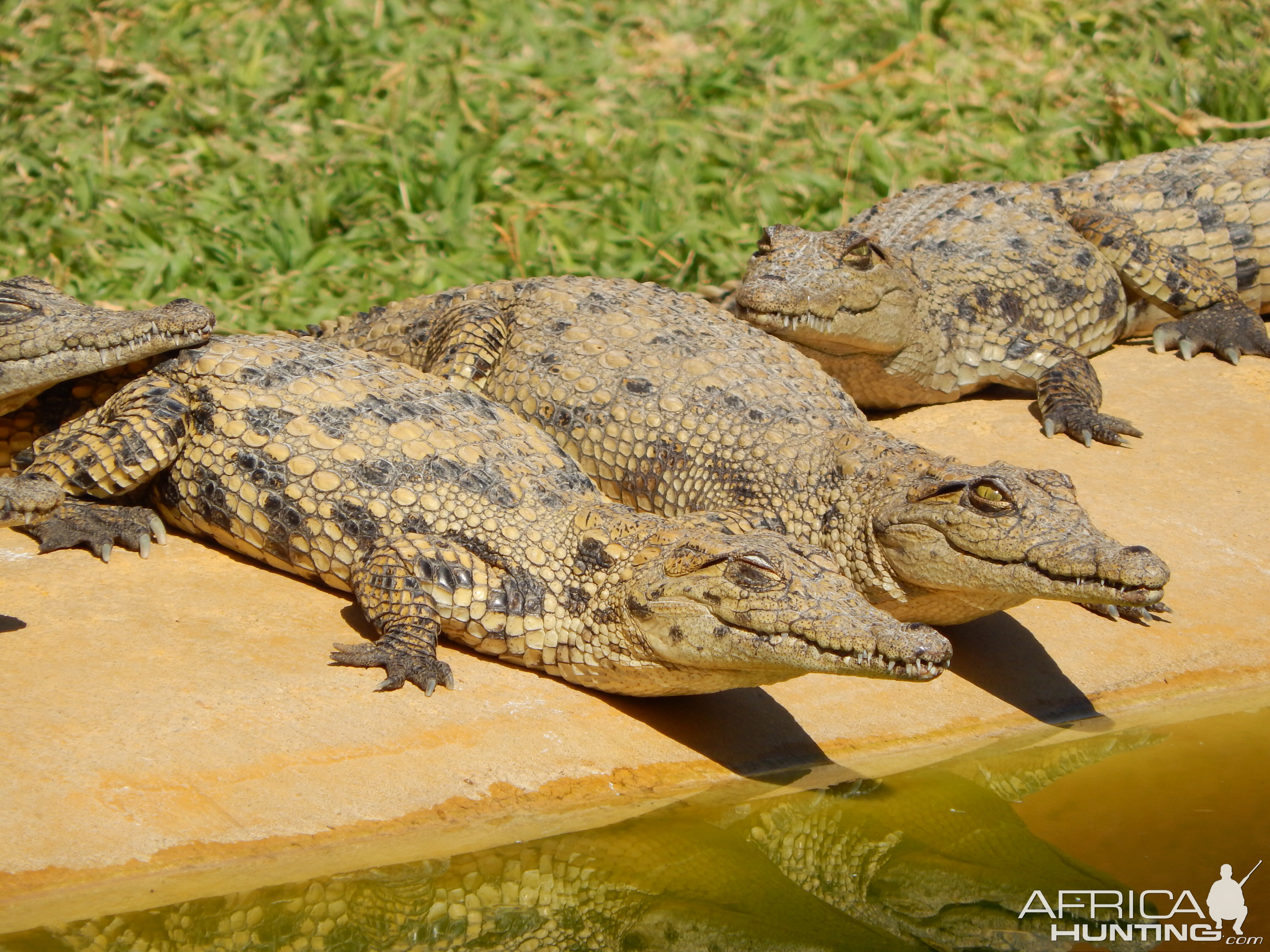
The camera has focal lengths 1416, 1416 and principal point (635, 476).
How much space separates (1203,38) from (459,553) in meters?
8.38

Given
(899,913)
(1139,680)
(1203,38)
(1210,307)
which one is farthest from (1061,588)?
(1203,38)

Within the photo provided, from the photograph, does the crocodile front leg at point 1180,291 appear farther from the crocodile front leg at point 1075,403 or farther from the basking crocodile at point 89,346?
the basking crocodile at point 89,346

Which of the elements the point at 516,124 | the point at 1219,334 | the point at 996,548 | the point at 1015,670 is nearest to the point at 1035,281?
the point at 1219,334

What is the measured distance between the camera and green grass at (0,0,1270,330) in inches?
337

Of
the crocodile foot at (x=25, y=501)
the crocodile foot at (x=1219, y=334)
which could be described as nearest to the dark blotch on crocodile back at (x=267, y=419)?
the crocodile foot at (x=25, y=501)

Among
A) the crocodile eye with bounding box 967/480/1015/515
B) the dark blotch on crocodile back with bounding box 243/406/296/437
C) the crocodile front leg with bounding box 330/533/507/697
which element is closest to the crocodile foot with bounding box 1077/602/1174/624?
the crocodile eye with bounding box 967/480/1015/515

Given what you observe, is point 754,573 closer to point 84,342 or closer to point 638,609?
point 638,609

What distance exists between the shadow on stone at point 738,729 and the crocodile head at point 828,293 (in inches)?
91.0

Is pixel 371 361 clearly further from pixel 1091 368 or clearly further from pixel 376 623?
pixel 1091 368

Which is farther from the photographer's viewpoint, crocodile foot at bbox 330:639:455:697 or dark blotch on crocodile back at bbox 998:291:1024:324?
dark blotch on crocodile back at bbox 998:291:1024:324

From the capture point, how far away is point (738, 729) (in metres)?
4.64

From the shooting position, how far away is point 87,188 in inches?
347

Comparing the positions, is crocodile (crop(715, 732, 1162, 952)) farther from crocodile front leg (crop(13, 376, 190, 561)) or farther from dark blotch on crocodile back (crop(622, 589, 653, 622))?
crocodile front leg (crop(13, 376, 190, 561))

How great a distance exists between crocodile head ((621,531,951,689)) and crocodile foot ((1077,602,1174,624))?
5.01ft
